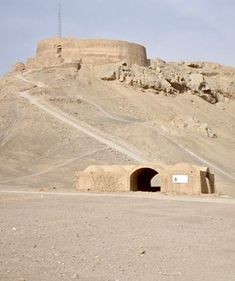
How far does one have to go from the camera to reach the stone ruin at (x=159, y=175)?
26.8 m

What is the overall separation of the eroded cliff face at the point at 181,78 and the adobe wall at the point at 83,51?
4.54 feet

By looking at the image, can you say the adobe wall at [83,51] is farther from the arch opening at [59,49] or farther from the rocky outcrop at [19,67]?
the rocky outcrop at [19,67]

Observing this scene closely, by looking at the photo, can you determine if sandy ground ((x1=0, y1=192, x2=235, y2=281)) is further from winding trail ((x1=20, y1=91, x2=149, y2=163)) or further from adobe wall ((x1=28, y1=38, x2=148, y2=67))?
adobe wall ((x1=28, y1=38, x2=148, y2=67))

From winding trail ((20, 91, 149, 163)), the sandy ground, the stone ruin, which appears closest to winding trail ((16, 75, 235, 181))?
winding trail ((20, 91, 149, 163))

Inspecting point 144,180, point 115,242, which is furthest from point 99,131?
point 115,242

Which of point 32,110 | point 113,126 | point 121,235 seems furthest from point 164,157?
point 121,235

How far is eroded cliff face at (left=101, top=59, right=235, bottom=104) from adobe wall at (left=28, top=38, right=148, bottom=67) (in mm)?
1385

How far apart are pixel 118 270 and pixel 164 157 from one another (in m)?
32.6

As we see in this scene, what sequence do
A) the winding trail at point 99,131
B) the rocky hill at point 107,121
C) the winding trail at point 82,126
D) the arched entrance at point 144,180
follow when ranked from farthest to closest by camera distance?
1. the winding trail at point 99,131
2. the winding trail at point 82,126
3. the rocky hill at point 107,121
4. the arched entrance at point 144,180

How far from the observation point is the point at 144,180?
1321 inches

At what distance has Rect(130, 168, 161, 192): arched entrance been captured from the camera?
28.9m

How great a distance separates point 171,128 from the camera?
48469 millimetres

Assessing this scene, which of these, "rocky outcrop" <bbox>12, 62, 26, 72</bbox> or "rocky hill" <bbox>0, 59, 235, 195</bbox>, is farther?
"rocky outcrop" <bbox>12, 62, 26, 72</bbox>

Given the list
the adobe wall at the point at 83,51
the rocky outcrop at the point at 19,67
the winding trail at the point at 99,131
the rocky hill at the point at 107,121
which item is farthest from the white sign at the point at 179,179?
A: the rocky outcrop at the point at 19,67
